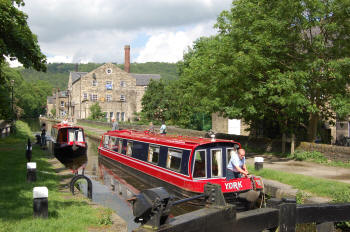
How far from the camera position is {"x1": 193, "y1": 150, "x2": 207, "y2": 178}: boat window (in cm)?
1097

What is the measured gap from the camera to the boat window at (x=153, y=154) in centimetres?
1394

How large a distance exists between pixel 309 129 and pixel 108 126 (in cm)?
2976

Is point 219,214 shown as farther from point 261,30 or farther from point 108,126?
point 108,126

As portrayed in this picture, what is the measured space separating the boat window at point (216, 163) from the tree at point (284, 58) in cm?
503

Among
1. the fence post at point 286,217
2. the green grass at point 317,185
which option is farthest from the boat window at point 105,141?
the fence post at point 286,217

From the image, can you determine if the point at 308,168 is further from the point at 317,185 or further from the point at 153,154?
the point at 153,154

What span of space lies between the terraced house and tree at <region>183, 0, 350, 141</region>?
142 feet

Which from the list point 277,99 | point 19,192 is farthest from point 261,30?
point 19,192

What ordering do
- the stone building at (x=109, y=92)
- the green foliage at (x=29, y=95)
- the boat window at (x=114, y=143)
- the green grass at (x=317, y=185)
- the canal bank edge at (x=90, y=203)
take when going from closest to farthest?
1. the canal bank edge at (x=90, y=203)
2. the green grass at (x=317, y=185)
3. the boat window at (x=114, y=143)
4. the stone building at (x=109, y=92)
5. the green foliage at (x=29, y=95)

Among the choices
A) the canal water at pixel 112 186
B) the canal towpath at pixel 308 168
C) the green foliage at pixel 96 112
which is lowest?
the canal water at pixel 112 186

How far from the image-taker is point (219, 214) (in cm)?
385

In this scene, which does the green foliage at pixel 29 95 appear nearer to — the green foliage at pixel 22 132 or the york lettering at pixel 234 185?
the green foliage at pixel 22 132

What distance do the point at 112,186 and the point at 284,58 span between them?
10642 mm

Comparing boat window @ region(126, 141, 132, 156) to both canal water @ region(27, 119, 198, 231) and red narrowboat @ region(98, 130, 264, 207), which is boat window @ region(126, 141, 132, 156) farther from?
red narrowboat @ region(98, 130, 264, 207)
